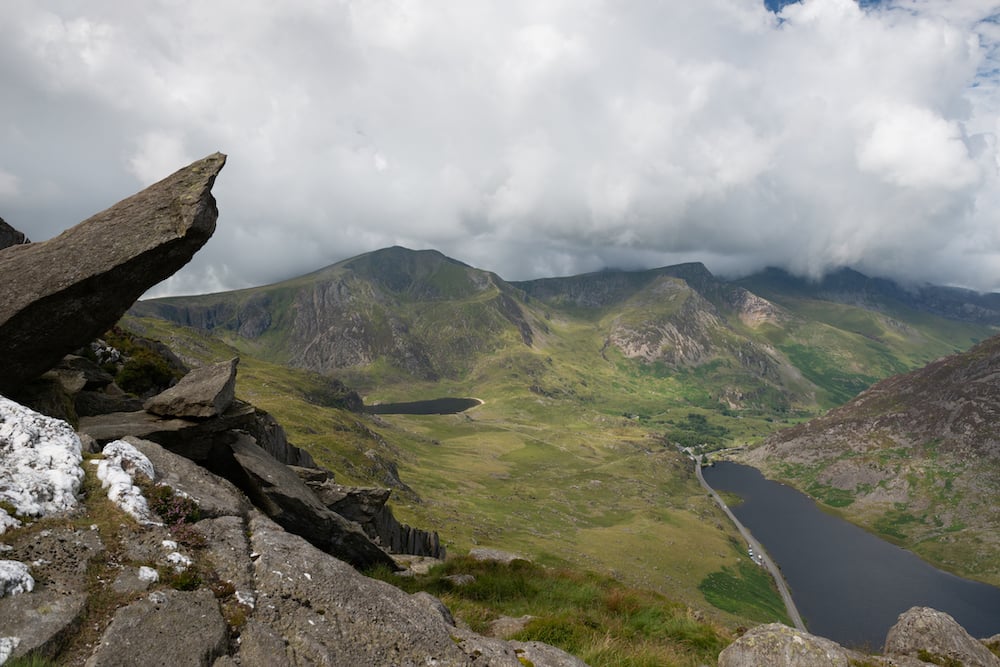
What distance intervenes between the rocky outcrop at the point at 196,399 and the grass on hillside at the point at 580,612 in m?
11.6

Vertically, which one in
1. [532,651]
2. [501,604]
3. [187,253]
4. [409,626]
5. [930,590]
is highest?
[187,253]

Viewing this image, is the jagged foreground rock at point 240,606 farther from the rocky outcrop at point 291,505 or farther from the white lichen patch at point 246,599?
the rocky outcrop at point 291,505

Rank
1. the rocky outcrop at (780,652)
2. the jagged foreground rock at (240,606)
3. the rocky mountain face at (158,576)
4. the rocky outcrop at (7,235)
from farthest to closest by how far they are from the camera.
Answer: the rocky outcrop at (7,235) → the rocky outcrop at (780,652) → the rocky mountain face at (158,576) → the jagged foreground rock at (240,606)

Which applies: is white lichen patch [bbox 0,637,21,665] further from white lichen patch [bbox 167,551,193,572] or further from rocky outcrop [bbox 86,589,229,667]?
white lichen patch [bbox 167,551,193,572]

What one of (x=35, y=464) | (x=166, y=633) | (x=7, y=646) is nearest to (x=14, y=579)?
(x=7, y=646)

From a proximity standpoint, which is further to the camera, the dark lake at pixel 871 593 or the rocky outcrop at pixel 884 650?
the dark lake at pixel 871 593

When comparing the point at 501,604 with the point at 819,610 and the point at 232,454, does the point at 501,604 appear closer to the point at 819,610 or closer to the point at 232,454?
the point at 232,454

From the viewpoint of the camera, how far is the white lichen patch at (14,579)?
29.1 ft

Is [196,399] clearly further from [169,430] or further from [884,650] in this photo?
[884,650]

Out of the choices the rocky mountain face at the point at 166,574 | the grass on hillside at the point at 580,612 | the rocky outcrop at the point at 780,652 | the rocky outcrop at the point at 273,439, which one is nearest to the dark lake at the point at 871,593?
the grass on hillside at the point at 580,612

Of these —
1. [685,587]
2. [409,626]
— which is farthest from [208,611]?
[685,587]

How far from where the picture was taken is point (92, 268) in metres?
19.6

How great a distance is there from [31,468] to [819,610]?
199m

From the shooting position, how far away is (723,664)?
15.4m
